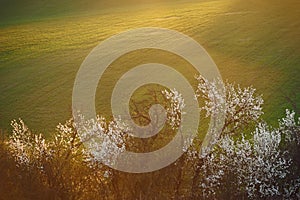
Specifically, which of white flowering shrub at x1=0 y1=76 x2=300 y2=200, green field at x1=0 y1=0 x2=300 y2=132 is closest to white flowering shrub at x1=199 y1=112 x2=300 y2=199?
white flowering shrub at x1=0 y1=76 x2=300 y2=200

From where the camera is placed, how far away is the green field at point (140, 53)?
128 feet

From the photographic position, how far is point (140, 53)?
49.4 meters

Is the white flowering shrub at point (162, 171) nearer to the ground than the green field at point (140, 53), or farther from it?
nearer to the ground

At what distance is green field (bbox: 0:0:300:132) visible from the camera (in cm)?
3891

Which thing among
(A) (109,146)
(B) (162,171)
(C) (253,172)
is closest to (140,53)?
(C) (253,172)

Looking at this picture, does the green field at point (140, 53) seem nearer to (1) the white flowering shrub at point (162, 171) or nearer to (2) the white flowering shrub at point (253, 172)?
(2) the white flowering shrub at point (253, 172)

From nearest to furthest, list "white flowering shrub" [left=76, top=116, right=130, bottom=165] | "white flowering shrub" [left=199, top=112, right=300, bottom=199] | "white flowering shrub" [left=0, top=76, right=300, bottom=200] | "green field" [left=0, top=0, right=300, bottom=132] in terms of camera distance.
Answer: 1. "white flowering shrub" [left=0, top=76, right=300, bottom=200]
2. "white flowering shrub" [left=76, top=116, right=130, bottom=165]
3. "white flowering shrub" [left=199, top=112, right=300, bottom=199]
4. "green field" [left=0, top=0, right=300, bottom=132]

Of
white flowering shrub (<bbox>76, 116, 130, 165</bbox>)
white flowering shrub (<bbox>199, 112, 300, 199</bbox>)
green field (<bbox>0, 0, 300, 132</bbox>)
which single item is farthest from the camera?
green field (<bbox>0, 0, 300, 132</bbox>)

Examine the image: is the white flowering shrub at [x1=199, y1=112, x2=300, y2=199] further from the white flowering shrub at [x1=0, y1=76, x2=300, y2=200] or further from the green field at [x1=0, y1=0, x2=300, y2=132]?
the green field at [x1=0, y1=0, x2=300, y2=132]

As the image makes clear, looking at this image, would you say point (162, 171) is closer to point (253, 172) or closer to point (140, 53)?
point (253, 172)

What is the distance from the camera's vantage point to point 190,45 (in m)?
51.7

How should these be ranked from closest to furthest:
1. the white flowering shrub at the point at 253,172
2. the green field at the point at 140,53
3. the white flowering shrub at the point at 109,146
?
the white flowering shrub at the point at 109,146
the white flowering shrub at the point at 253,172
the green field at the point at 140,53

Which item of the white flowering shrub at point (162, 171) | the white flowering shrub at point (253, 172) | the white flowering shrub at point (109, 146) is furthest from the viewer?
the white flowering shrub at point (253, 172)

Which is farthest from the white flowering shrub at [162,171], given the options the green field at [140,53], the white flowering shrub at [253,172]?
the green field at [140,53]
